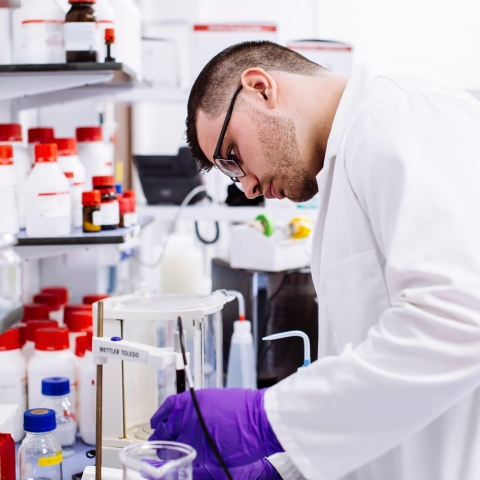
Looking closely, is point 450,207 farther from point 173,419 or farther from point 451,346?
point 173,419

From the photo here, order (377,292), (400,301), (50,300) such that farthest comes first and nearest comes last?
1. (50,300)
2. (377,292)
3. (400,301)

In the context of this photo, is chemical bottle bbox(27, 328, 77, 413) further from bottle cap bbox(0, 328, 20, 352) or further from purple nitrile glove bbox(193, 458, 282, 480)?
purple nitrile glove bbox(193, 458, 282, 480)

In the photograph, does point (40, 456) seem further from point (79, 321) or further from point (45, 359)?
point (79, 321)

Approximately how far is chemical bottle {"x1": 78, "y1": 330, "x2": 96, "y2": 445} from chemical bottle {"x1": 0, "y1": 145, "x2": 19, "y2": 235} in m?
0.33

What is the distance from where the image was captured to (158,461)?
100cm

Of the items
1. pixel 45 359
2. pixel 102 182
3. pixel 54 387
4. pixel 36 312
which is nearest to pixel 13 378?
pixel 45 359

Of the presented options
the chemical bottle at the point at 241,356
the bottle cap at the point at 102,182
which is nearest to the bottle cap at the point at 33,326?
the bottle cap at the point at 102,182

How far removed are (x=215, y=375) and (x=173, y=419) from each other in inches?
29.2

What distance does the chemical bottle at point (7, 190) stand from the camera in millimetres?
1507

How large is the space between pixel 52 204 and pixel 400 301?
0.93 metres

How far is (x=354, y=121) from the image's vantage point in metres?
1.10

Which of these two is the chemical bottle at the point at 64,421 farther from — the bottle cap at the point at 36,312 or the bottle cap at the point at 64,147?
the bottle cap at the point at 64,147

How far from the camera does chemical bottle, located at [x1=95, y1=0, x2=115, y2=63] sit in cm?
164

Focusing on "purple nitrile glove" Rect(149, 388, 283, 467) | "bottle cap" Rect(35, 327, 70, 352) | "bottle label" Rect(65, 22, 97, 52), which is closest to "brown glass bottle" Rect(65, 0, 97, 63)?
"bottle label" Rect(65, 22, 97, 52)
